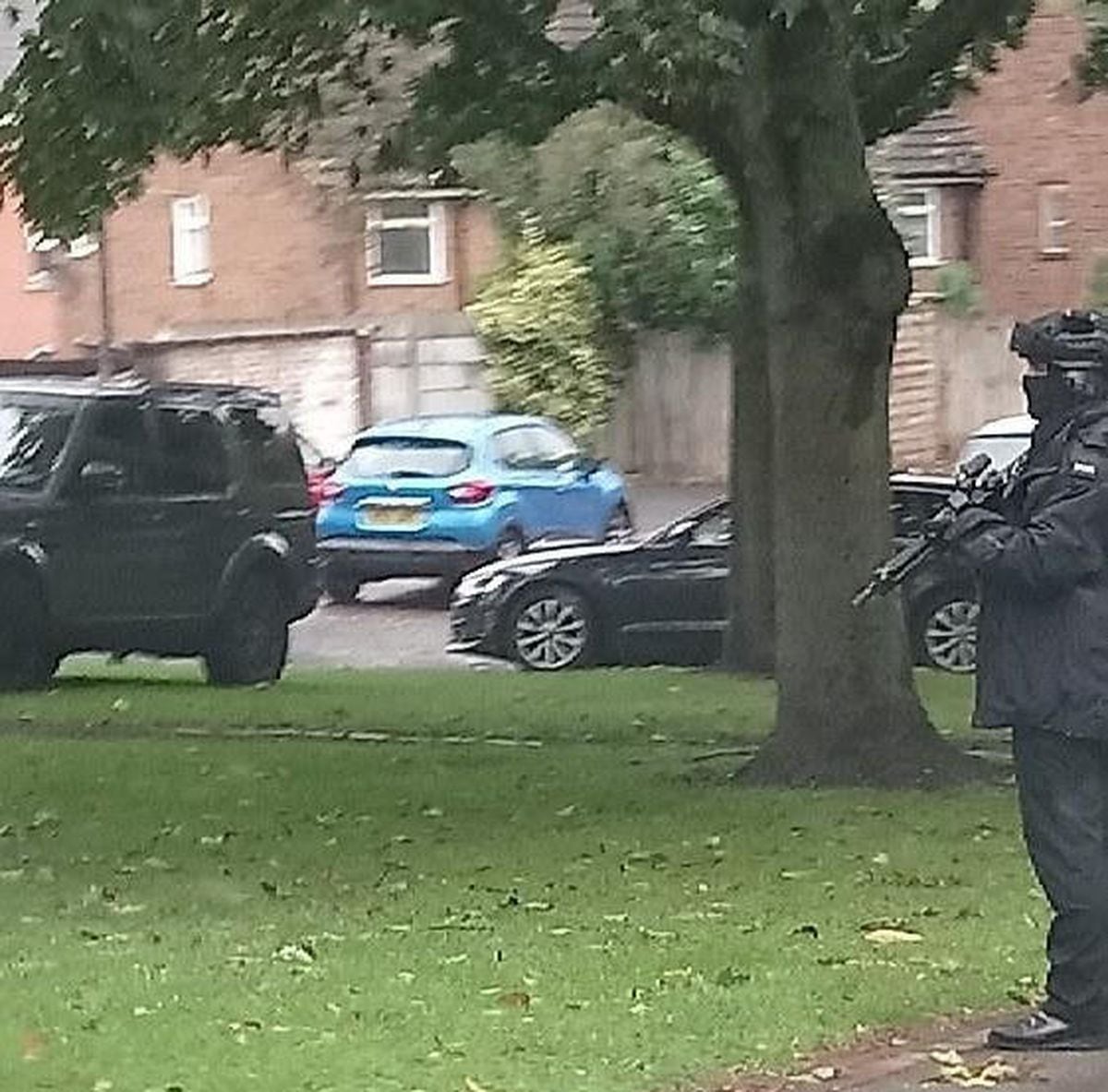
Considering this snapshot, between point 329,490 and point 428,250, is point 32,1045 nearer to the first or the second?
point 329,490

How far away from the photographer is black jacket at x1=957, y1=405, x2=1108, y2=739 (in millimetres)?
7859

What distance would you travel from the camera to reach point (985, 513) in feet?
26.3

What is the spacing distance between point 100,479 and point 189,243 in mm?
26914

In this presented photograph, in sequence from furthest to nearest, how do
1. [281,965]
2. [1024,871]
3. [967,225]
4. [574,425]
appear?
[967,225] < [574,425] < [1024,871] < [281,965]

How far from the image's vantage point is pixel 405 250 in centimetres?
4578

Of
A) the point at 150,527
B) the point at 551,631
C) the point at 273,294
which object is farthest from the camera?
the point at 273,294

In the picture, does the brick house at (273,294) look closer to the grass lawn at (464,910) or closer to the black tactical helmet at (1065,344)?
the grass lawn at (464,910)

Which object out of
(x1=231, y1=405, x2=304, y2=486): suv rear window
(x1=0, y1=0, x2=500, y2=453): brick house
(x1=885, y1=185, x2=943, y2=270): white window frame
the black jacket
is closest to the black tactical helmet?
the black jacket

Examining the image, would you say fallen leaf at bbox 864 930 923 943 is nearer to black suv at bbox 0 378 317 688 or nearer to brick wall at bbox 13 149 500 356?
black suv at bbox 0 378 317 688

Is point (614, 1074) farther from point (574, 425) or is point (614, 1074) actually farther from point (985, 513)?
point (574, 425)

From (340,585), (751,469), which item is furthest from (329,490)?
(751,469)

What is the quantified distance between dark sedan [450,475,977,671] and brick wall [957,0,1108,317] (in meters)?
21.9

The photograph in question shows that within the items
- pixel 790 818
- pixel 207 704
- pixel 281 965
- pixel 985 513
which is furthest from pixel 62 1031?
pixel 207 704

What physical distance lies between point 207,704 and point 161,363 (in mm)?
22733
